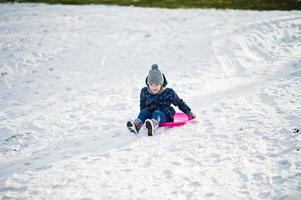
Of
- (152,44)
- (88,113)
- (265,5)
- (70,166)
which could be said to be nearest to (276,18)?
(265,5)

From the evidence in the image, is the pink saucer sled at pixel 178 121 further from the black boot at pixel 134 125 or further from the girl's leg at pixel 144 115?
the black boot at pixel 134 125

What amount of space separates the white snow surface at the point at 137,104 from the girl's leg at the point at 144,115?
40cm

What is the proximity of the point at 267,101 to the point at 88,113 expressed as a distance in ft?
12.8

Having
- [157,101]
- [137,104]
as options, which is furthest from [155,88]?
[137,104]

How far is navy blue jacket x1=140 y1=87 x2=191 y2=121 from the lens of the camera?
6.66 m

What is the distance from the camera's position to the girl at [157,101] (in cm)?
644

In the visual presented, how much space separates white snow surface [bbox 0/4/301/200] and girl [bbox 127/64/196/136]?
321 mm

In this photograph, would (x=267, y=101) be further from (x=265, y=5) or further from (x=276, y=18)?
(x=265, y=5)

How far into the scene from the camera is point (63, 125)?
7047mm

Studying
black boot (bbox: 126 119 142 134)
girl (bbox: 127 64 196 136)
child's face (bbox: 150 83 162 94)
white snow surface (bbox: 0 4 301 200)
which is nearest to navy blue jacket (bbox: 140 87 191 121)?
girl (bbox: 127 64 196 136)

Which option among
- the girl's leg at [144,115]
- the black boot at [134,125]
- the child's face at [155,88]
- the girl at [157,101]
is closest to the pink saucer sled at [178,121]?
the girl at [157,101]

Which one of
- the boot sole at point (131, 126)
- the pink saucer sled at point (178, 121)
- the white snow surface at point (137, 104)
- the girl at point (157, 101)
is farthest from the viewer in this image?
the pink saucer sled at point (178, 121)

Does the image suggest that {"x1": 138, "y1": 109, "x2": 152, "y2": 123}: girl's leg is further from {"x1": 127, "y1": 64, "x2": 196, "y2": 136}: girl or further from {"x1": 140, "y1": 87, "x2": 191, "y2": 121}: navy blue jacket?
{"x1": 140, "y1": 87, "x2": 191, "y2": 121}: navy blue jacket

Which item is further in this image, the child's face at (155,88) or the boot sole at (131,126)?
the child's face at (155,88)
